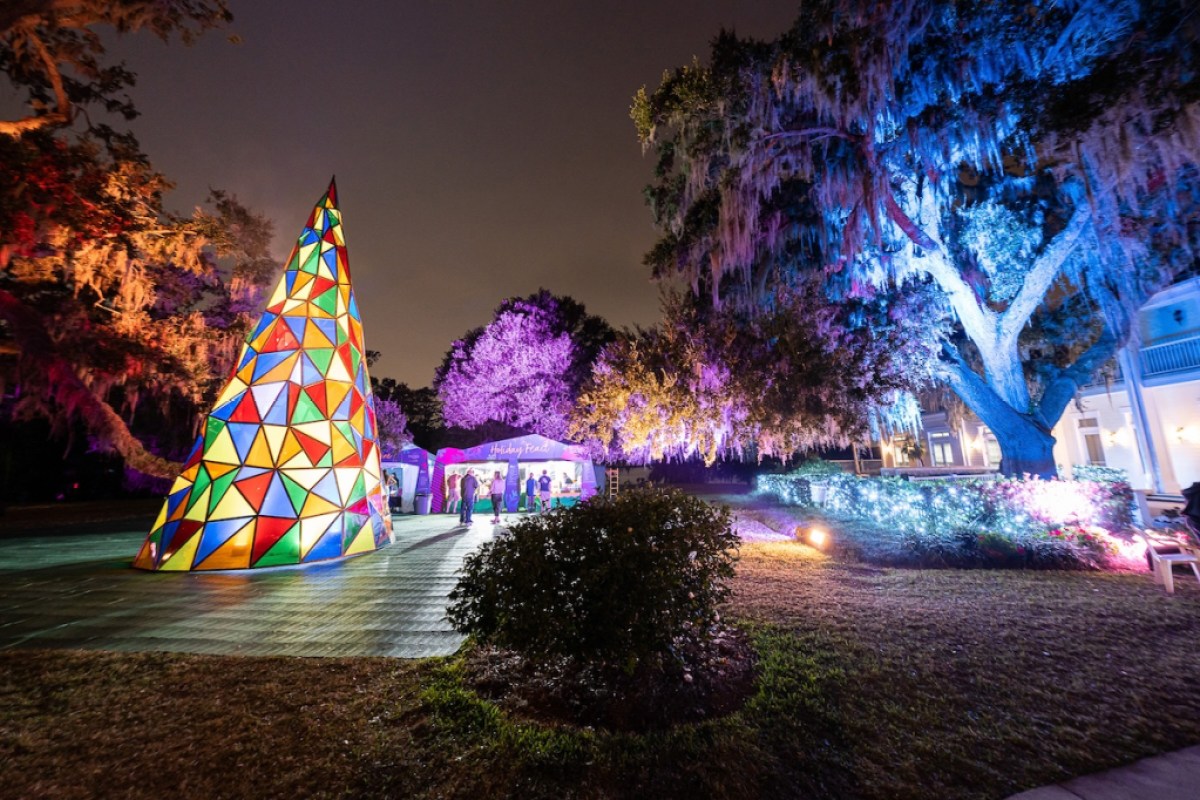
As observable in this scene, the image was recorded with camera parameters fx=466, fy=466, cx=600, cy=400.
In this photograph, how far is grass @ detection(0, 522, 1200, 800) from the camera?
250 cm

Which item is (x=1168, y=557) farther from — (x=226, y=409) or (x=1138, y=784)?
(x=226, y=409)

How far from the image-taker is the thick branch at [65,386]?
884 cm

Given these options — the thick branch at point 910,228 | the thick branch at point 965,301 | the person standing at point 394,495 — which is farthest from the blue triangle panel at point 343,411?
the thick branch at point 965,301

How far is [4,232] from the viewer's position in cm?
706

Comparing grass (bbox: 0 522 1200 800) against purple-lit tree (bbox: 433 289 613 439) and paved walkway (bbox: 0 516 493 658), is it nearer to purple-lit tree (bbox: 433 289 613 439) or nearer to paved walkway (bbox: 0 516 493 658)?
paved walkway (bbox: 0 516 493 658)

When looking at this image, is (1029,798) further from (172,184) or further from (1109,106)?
(172,184)

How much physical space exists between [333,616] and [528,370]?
2271cm

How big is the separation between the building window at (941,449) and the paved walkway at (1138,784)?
32.8 m

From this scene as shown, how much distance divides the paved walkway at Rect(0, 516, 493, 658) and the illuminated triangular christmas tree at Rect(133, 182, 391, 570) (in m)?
0.49

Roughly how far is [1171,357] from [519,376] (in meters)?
26.1

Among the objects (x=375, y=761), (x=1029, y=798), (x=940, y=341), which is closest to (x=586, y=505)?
(x=375, y=761)

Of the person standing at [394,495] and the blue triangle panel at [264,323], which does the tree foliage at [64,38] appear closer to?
the blue triangle panel at [264,323]

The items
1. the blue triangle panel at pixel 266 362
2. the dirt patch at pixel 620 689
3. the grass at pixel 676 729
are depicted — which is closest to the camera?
the grass at pixel 676 729

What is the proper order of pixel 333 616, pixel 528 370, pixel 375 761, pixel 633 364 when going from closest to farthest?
pixel 375 761 < pixel 333 616 < pixel 633 364 < pixel 528 370
